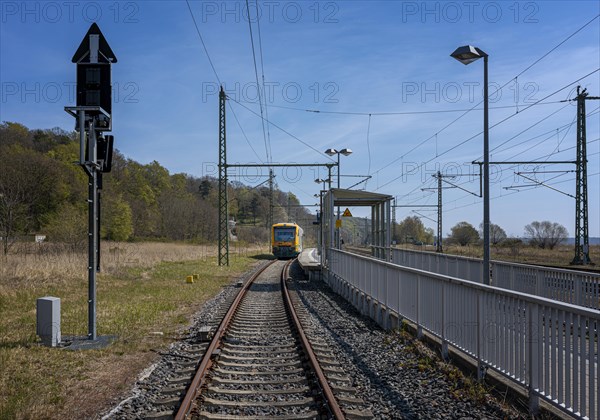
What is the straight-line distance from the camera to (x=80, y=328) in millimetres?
10320

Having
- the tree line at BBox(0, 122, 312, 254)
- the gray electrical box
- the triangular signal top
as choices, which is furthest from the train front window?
the gray electrical box

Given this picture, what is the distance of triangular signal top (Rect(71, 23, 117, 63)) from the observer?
9.45 m

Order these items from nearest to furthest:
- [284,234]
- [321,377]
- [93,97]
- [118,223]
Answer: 1. [321,377]
2. [93,97]
3. [284,234]
4. [118,223]

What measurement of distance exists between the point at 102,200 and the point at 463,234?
53.8 meters

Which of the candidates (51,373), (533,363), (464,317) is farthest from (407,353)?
(51,373)

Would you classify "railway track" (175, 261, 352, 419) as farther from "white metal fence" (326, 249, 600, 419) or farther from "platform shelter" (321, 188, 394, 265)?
"platform shelter" (321, 188, 394, 265)

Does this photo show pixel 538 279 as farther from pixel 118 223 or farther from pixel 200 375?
pixel 118 223

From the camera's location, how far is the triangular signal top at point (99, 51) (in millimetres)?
9453

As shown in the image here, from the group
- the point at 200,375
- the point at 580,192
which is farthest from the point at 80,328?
the point at 580,192

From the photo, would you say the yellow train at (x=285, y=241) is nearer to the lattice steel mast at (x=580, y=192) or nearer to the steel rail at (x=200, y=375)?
the lattice steel mast at (x=580, y=192)

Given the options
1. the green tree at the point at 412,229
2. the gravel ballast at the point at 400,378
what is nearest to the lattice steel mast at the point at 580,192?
the gravel ballast at the point at 400,378

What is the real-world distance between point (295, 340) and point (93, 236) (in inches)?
161

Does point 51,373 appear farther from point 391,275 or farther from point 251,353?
point 391,275

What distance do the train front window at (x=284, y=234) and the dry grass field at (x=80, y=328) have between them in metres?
19.5
